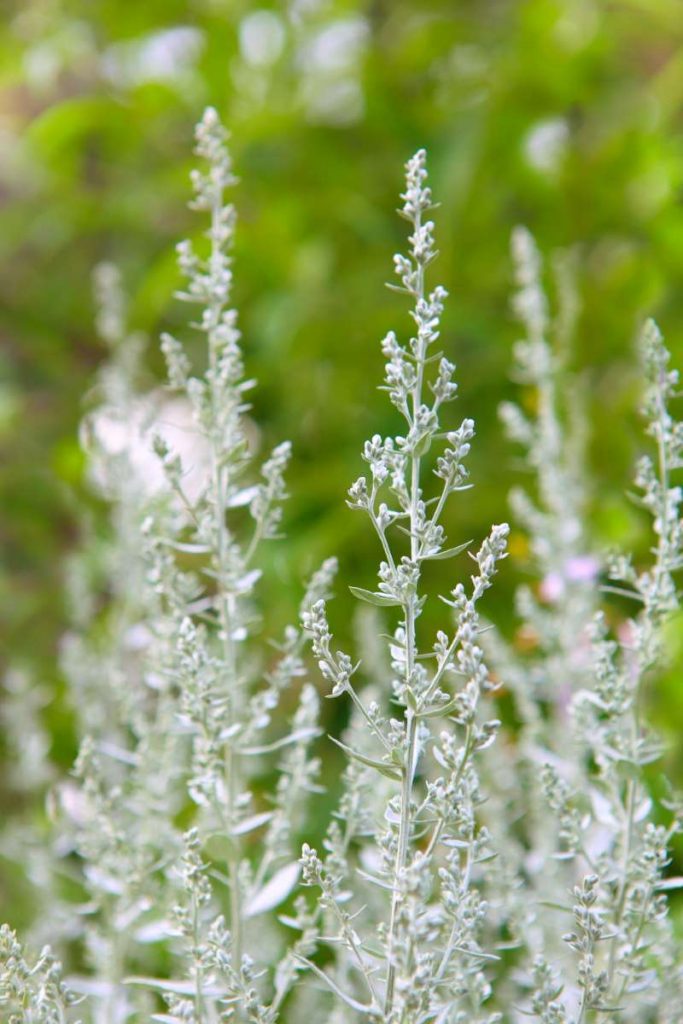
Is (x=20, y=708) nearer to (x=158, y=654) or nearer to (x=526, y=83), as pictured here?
(x=158, y=654)

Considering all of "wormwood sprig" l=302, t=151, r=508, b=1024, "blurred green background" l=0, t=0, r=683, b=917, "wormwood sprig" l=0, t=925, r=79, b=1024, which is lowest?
"wormwood sprig" l=0, t=925, r=79, b=1024

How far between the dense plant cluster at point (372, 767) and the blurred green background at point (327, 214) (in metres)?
0.31

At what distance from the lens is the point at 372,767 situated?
370 millimetres

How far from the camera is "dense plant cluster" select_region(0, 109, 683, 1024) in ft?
1.16

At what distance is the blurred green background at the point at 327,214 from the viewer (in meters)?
1.27

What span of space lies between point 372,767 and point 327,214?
1178mm

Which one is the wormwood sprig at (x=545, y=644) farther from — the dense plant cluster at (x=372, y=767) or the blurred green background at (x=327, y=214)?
the blurred green background at (x=327, y=214)

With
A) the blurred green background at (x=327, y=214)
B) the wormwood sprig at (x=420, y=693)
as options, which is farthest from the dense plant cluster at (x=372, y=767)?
the blurred green background at (x=327, y=214)

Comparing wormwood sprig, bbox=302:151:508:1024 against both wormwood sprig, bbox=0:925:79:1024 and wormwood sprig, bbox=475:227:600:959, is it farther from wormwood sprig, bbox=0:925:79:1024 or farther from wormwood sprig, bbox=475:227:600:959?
wormwood sprig, bbox=475:227:600:959

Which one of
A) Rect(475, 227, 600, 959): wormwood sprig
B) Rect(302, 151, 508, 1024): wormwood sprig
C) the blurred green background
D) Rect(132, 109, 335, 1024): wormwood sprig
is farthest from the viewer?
the blurred green background

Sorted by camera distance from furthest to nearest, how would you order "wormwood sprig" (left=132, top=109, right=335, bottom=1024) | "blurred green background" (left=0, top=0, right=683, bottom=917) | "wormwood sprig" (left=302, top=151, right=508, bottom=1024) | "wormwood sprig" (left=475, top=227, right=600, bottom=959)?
"blurred green background" (left=0, top=0, right=683, bottom=917) < "wormwood sprig" (left=475, top=227, right=600, bottom=959) < "wormwood sprig" (left=132, top=109, right=335, bottom=1024) < "wormwood sprig" (left=302, top=151, right=508, bottom=1024)

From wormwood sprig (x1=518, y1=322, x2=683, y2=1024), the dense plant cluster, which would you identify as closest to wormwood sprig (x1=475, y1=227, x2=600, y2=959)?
the dense plant cluster

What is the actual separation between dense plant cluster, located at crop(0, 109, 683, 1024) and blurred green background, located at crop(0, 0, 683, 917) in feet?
1.01

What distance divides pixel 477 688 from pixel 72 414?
1354 mm
